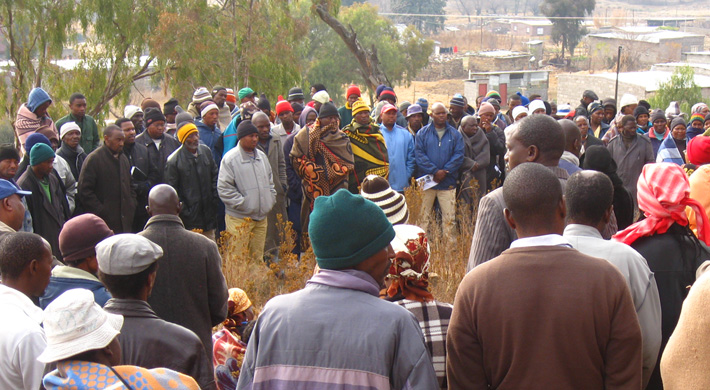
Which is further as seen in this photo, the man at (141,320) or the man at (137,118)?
the man at (137,118)

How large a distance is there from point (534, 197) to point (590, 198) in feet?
2.07

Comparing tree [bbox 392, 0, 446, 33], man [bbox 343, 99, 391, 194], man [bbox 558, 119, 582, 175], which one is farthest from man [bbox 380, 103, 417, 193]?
tree [bbox 392, 0, 446, 33]

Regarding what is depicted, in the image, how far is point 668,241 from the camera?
374cm

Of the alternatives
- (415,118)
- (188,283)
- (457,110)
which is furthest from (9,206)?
(457,110)

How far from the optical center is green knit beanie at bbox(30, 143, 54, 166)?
6.57m

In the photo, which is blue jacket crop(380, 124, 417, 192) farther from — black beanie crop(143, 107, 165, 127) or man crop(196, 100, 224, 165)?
black beanie crop(143, 107, 165, 127)

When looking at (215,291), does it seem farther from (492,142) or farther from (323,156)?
(492,142)

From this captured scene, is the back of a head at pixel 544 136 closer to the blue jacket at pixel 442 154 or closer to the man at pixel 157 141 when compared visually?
the blue jacket at pixel 442 154

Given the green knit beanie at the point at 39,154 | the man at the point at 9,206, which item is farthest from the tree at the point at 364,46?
the man at the point at 9,206

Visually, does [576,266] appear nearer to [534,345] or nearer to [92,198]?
[534,345]

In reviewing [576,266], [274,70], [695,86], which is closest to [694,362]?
[576,266]

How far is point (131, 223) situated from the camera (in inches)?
314

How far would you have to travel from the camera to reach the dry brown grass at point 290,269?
21.1ft

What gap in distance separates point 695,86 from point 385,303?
34557 mm
